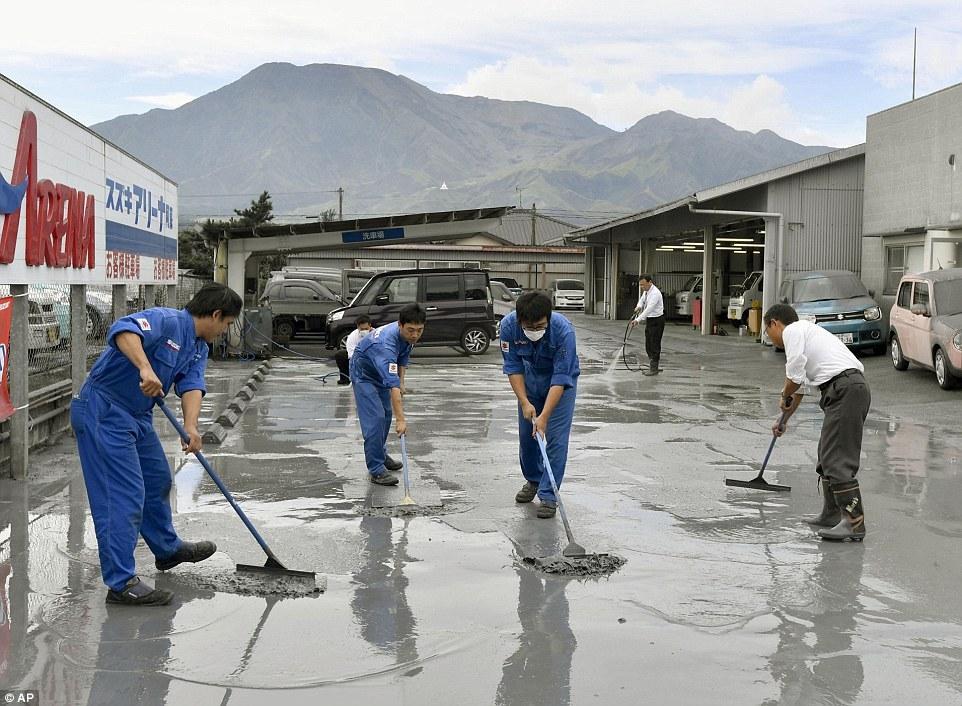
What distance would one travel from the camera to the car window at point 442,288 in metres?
23.3

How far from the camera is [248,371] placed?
63.9 feet

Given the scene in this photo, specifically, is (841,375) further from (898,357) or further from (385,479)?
(898,357)

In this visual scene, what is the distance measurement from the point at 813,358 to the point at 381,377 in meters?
3.32

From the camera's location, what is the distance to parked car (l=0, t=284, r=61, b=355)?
1014 centimetres

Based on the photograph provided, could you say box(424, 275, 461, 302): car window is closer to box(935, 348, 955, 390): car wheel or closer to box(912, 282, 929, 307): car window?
box(912, 282, 929, 307): car window

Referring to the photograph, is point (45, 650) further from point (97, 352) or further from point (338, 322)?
point (338, 322)

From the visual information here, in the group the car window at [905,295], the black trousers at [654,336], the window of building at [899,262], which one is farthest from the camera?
the window of building at [899,262]

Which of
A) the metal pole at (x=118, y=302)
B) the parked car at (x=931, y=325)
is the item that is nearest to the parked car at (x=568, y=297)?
the parked car at (x=931, y=325)

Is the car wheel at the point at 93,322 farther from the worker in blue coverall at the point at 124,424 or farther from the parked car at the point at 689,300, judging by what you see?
the parked car at the point at 689,300

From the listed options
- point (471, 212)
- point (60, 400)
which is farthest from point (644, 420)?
point (471, 212)

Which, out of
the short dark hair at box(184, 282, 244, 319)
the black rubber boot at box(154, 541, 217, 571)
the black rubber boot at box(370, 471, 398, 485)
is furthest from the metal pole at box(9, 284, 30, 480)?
the short dark hair at box(184, 282, 244, 319)

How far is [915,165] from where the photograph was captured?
74.4 ft

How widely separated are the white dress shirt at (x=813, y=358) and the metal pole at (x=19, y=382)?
19.8 feet

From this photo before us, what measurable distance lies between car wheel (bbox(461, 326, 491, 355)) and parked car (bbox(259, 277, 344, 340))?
4.27 metres
